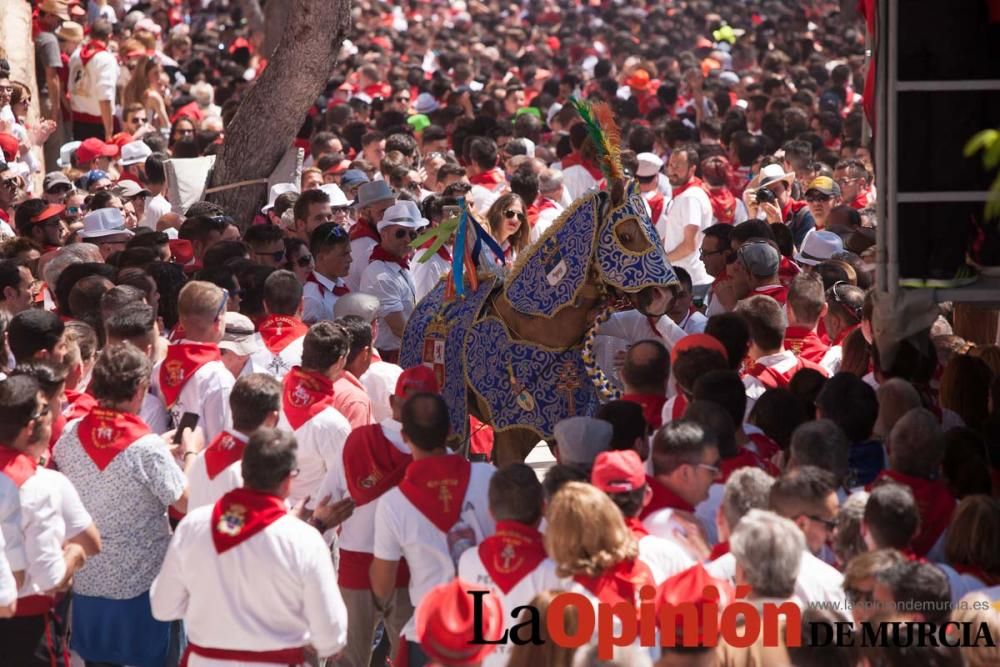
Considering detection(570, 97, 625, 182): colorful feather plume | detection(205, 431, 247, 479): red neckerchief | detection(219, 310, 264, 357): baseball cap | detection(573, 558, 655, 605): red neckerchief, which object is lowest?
detection(219, 310, 264, 357): baseball cap

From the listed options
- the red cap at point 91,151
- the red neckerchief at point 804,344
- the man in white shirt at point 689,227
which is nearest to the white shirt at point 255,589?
the red neckerchief at point 804,344

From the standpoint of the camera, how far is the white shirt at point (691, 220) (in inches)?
475

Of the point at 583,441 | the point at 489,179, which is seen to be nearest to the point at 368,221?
the point at 489,179

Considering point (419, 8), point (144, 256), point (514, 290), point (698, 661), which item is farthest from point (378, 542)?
point (419, 8)

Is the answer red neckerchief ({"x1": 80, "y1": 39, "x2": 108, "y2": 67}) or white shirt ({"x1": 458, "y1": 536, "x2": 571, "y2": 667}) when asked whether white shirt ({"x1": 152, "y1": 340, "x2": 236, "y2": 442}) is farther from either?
red neckerchief ({"x1": 80, "y1": 39, "x2": 108, "y2": 67})

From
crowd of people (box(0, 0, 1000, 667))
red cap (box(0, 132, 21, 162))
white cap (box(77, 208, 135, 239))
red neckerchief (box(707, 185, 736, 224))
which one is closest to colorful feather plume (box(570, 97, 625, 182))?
crowd of people (box(0, 0, 1000, 667))

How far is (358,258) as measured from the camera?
34.7 feet

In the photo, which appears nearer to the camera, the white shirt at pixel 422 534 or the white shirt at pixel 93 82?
the white shirt at pixel 422 534

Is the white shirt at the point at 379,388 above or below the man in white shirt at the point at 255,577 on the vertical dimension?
below

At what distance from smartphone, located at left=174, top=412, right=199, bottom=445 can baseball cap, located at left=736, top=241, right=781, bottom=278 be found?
347cm

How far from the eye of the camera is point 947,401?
732 centimetres

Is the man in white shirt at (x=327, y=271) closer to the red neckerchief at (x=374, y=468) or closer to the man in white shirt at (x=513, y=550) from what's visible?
the red neckerchief at (x=374, y=468)

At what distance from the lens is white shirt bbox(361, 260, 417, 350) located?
9.91 meters

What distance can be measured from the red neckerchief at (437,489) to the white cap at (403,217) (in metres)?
4.05
